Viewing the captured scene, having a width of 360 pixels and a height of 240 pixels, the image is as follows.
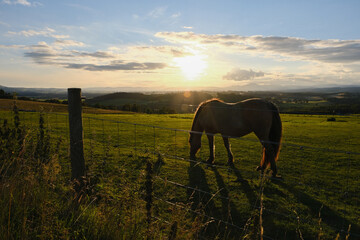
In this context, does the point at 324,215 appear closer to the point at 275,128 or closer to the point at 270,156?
the point at 270,156

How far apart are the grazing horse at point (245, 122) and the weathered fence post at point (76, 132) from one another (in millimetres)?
3174

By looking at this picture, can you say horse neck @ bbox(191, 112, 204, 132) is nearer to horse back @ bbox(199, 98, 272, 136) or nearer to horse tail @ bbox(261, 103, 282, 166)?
horse back @ bbox(199, 98, 272, 136)

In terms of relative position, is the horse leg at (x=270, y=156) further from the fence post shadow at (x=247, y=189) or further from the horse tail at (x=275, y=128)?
the fence post shadow at (x=247, y=189)

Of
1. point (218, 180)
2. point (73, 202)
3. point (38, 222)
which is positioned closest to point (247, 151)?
point (218, 180)

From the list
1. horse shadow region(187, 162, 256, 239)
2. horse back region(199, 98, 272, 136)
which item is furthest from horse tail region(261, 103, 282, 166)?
horse shadow region(187, 162, 256, 239)

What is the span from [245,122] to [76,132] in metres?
5.05

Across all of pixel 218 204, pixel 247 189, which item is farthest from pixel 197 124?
→ pixel 218 204

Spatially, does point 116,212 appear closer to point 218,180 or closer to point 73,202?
point 73,202

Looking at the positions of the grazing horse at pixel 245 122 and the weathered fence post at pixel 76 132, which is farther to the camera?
the grazing horse at pixel 245 122

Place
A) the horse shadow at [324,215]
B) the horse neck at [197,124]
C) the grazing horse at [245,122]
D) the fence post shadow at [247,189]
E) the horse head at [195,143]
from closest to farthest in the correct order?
the horse shadow at [324,215] → the fence post shadow at [247,189] → the grazing horse at [245,122] → the horse head at [195,143] → the horse neck at [197,124]

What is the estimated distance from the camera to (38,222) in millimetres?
2900

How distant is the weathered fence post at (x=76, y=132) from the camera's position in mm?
3951

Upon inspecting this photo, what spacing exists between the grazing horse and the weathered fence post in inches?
125

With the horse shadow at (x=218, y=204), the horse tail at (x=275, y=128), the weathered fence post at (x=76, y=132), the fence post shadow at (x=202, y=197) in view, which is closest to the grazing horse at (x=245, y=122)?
the horse tail at (x=275, y=128)
